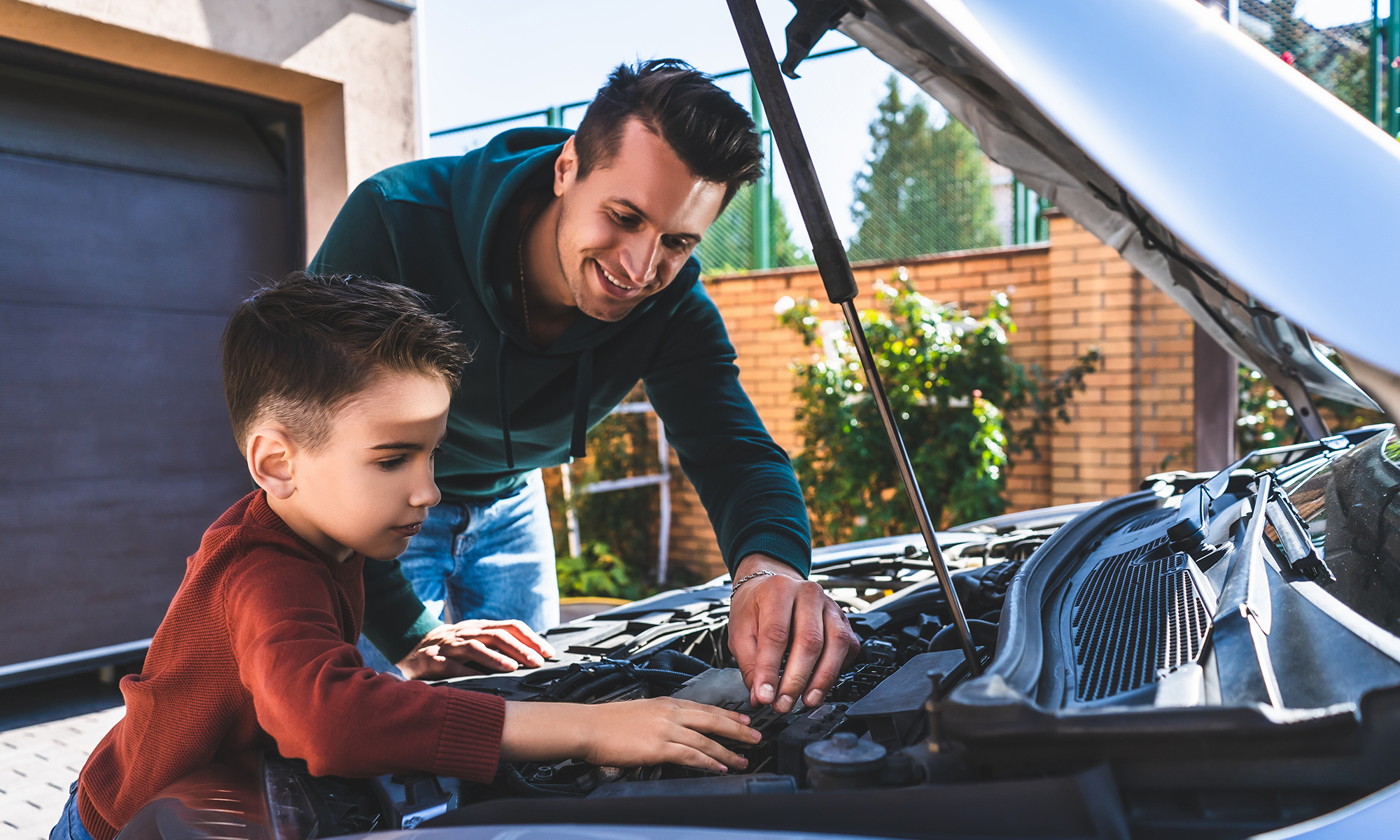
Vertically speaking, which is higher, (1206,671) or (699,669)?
(1206,671)

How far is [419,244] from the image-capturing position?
194 centimetres

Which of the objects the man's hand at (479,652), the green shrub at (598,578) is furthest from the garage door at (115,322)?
the man's hand at (479,652)

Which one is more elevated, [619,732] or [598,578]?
[619,732]

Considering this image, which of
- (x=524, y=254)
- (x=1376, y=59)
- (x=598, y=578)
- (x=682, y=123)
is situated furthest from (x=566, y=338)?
(x=1376, y=59)

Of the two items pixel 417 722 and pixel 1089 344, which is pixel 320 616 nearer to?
pixel 417 722

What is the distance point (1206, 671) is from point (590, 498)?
6.32m

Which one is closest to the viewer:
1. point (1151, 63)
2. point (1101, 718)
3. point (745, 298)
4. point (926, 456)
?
point (1101, 718)

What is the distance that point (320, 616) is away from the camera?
1076 millimetres

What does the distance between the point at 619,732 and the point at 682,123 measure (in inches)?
45.0

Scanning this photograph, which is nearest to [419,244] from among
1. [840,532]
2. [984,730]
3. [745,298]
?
[984,730]

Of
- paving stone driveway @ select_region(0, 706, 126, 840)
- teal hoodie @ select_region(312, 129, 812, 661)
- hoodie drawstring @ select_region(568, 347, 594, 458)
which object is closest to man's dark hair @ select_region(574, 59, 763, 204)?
teal hoodie @ select_region(312, 129, 812, 661)

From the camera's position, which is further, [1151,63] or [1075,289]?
[1075,289]

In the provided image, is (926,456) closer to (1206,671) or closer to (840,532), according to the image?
(840,532)

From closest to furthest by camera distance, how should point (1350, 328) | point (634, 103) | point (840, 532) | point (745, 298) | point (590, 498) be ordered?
point (1350, 328)
point (634, 103)
point (840, 532)
point (745, 298)
point (590, 498)
